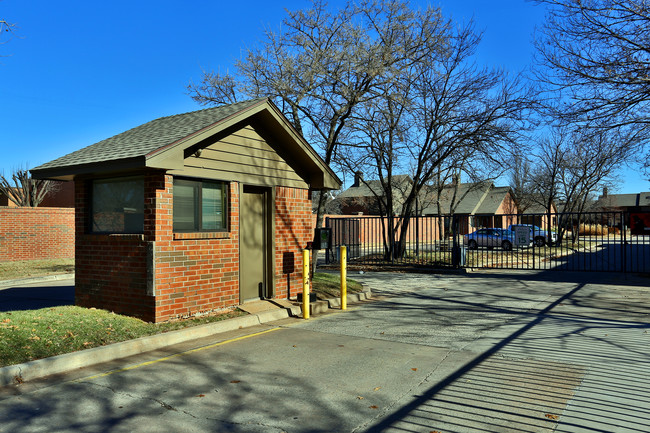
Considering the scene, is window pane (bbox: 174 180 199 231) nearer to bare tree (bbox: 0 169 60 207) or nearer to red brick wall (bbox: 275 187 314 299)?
red brick wall (bbox: 275 187 314 299)

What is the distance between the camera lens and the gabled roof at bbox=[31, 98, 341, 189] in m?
7.89

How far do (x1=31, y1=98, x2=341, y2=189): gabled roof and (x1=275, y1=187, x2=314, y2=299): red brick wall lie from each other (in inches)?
28.2

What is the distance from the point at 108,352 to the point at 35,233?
63.8ft

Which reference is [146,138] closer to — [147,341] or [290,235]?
[290,235]

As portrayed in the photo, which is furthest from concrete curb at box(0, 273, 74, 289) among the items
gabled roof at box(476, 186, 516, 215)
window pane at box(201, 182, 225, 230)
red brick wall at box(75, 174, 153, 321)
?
gabled roof at box(476, 186, 516, 215)

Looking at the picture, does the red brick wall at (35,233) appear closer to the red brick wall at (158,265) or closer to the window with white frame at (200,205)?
the red brick wall at (158,265)

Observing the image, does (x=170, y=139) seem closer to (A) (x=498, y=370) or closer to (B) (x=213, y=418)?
(B) (x=213, y=418)

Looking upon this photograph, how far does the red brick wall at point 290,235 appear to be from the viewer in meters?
10.5

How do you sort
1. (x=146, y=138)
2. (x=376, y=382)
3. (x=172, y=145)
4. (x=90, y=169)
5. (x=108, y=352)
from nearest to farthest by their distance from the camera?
1. (x=376, y=382)
2. (x=108, y=352)
3. (x=172, y=145)
4. (x=90, y=169)
5. (x=146, y=138)

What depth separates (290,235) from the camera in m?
10.8

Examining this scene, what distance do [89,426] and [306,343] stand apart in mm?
3655

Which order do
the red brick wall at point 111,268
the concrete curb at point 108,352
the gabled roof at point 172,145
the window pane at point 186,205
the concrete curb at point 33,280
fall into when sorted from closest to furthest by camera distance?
the concrete curb at point 108,352 < the gabled roof at point 172,145 < the red brick wall at point 111,268 < the window pane at point 186,205 < the concrete curb at point 33,280

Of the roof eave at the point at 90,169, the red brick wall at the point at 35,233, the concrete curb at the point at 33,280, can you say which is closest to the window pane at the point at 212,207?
the roof eave at the point at 90,169

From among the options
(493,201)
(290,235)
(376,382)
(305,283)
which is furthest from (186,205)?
(493,201)
